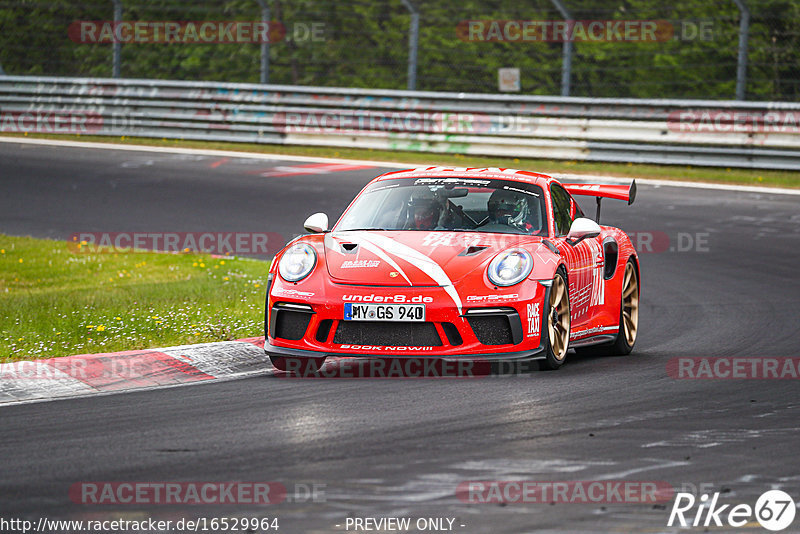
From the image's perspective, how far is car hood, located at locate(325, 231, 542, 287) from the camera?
312 inches

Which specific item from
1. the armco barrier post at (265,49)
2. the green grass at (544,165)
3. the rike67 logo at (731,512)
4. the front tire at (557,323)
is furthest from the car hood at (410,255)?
the armco barrier post at (265,49)

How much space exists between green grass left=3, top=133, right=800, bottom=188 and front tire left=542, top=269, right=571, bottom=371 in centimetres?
1201

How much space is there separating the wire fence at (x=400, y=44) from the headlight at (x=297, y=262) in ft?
44.9

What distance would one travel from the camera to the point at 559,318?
328 inches

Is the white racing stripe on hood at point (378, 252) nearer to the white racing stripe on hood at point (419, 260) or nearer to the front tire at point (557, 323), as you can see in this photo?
the white racing stripe on hood at point (419, 260)

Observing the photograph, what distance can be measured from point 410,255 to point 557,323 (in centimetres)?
102

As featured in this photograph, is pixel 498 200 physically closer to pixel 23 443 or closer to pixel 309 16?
pixel 23 443

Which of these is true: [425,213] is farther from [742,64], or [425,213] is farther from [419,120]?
[419,120]

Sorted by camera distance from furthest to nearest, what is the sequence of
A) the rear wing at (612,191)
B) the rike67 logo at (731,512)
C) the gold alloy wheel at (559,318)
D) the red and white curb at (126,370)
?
the rear wing at (612,191), the gold alloy wheel at (559,318), the red and white curb at (126,370), the rike67 logo at (731,512)

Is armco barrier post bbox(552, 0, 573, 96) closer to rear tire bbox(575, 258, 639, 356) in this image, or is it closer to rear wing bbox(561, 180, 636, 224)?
rear wing bbox(561, 180, 636, 224)

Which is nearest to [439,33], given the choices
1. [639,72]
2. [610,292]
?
[639,72]

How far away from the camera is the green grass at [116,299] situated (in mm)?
8883

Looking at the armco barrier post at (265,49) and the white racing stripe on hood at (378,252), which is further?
the armco barrier post at (265,49)

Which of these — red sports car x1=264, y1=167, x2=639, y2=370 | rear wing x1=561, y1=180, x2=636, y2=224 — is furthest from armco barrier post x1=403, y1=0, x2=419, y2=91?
red sports car x1=264, y1=167, x2=639, y2=370
